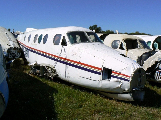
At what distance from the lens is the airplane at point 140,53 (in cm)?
935

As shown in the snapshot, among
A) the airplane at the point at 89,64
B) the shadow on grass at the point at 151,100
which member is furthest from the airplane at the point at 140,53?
the airplane at the point at 89,64

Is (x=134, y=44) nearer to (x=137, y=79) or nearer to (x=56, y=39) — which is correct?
(x=56, y=39)

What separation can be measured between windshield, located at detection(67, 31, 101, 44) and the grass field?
6.72 feet

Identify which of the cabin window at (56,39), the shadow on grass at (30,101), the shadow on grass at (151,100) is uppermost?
the cabin window at (56,39)

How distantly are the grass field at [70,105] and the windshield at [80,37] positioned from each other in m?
2.05

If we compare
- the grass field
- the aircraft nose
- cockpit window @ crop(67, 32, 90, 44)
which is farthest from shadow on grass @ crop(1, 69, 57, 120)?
the aircraft nose

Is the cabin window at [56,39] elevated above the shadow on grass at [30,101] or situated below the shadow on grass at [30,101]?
above

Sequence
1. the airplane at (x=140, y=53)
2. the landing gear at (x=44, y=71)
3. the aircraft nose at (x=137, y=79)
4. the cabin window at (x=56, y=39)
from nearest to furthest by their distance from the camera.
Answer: the aircraft nose at (x=137, y=79) < the cabin window at (x=56, y=39) < the landing gear at (x=44, y=71) < the airplane at (x=140, y=53)

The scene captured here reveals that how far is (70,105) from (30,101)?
1449 millimetres

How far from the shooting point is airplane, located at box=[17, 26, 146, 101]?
6.44 metres

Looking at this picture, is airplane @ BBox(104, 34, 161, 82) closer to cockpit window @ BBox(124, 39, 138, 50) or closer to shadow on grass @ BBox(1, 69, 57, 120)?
cockpit window @ BBox(124, 39, 138, 50)

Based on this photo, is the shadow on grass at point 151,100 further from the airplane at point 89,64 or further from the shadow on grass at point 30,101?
the shadow on grass at point 30,101

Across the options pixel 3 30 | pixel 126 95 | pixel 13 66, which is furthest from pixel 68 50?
pixel 3 30

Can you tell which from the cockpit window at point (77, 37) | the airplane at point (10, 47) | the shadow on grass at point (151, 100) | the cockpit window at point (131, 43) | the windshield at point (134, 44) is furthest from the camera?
the airplane at point (10, 47)
